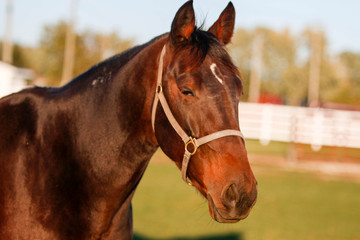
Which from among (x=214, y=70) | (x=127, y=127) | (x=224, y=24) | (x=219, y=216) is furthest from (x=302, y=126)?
(x=219, y=216)

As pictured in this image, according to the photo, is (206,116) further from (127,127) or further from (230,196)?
(127,127)

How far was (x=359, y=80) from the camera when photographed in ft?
241

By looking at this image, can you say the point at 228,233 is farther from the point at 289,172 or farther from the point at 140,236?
the point at 289,172

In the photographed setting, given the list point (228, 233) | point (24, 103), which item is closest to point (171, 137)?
point (24, 103)

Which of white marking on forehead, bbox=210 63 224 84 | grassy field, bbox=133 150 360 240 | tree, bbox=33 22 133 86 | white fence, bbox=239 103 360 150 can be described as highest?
white marking on forehead, bbox=210 63 224 84

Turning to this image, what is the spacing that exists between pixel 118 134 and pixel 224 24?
0.98 meters

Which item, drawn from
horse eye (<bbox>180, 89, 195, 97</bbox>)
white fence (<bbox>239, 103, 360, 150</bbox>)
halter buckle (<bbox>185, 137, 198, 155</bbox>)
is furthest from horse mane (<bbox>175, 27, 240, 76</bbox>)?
white fence (<bbox>239, 103, 360, 150</bbox>)

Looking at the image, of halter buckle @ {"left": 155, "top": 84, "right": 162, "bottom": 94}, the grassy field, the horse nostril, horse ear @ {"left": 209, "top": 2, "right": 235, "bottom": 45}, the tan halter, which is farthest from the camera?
the grassy field

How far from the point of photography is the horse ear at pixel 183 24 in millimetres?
2170

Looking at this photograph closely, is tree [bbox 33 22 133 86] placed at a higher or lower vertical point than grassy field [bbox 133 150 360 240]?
lower

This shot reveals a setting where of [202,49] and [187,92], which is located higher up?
[202,49]

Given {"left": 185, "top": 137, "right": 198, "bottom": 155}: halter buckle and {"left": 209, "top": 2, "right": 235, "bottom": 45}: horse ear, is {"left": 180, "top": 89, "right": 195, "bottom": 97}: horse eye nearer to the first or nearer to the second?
{"left": 185, "top": 137, "right": 198, "bottom": 155}: halter buckle

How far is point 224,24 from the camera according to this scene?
255cm

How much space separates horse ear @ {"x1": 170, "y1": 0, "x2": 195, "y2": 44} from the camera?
217cm
